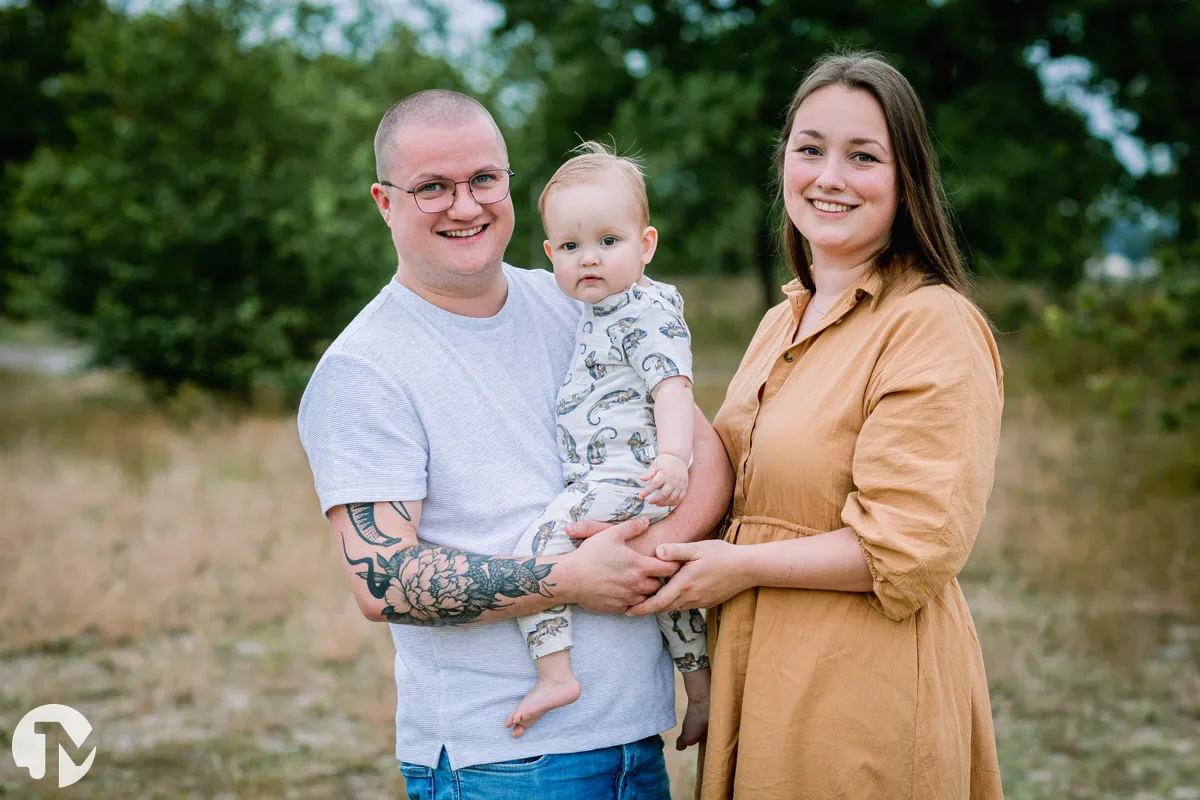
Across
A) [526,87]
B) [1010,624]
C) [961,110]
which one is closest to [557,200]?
[1010,624]

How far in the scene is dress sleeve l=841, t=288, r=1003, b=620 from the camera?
2.14 meters

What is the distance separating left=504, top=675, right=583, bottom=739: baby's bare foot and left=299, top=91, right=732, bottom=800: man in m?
0.04

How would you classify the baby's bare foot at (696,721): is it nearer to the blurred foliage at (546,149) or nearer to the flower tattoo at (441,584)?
the flower tattoo at (441,584)

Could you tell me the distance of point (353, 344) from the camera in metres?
2.30

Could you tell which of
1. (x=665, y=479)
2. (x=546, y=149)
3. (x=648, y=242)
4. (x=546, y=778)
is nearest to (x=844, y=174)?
(x=648, y=242)

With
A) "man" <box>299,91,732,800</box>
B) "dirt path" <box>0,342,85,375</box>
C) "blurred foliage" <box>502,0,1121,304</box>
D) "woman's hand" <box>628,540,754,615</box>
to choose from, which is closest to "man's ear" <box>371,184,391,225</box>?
"man" <box>299,91,732,800</box>

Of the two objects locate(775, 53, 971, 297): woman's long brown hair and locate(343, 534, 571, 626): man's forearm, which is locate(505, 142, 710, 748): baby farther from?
locate(775, 53, 971, 297): woman's long brown hair

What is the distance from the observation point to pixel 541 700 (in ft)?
7.47

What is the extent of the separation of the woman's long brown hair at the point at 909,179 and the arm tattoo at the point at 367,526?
125 cm

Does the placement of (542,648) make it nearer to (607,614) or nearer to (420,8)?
(607,614)

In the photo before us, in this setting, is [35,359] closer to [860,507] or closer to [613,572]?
[613,572]

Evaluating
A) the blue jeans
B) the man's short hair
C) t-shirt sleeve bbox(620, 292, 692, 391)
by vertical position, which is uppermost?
the man's short hair

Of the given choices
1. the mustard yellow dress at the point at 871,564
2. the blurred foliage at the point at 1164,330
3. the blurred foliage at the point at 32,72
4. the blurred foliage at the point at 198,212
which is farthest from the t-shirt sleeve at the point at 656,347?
the blurred foliage at the point at 32,72

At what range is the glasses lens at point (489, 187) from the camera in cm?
246
